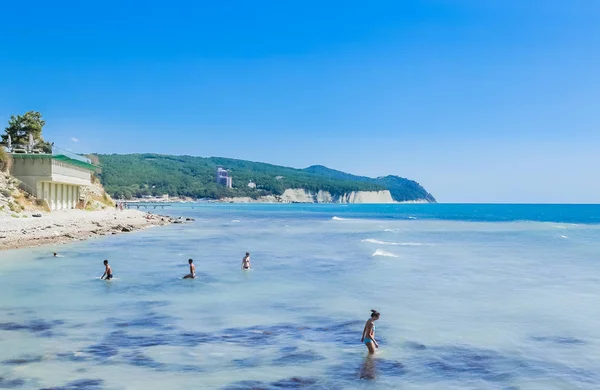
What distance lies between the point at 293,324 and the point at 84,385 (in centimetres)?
744

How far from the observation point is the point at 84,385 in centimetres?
1170

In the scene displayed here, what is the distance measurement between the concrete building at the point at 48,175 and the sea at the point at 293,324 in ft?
77.9

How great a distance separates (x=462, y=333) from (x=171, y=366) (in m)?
8.74

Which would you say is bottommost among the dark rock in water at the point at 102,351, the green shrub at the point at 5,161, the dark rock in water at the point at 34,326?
the dark rock in water at the point at 102,351

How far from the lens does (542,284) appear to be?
1080 inches

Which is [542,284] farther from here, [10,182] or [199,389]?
[10,182]

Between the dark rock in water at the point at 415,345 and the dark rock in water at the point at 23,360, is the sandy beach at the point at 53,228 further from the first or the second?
the dark rock in water at the point at 415,345

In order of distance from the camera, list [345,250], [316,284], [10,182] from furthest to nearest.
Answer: [10,182] → [345,250] → [316,284]

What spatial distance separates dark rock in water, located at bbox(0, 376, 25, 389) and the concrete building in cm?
4807

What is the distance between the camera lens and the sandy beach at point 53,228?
1524 inches

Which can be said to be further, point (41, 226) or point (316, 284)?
point (41, 226)

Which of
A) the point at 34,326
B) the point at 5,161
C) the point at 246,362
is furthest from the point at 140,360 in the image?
the point at 5,161

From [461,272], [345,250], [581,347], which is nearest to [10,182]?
[345,250]

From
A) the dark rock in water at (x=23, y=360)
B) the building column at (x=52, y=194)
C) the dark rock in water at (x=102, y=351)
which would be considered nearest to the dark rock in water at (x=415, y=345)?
the dark rock in water at (x=102, y=351)
